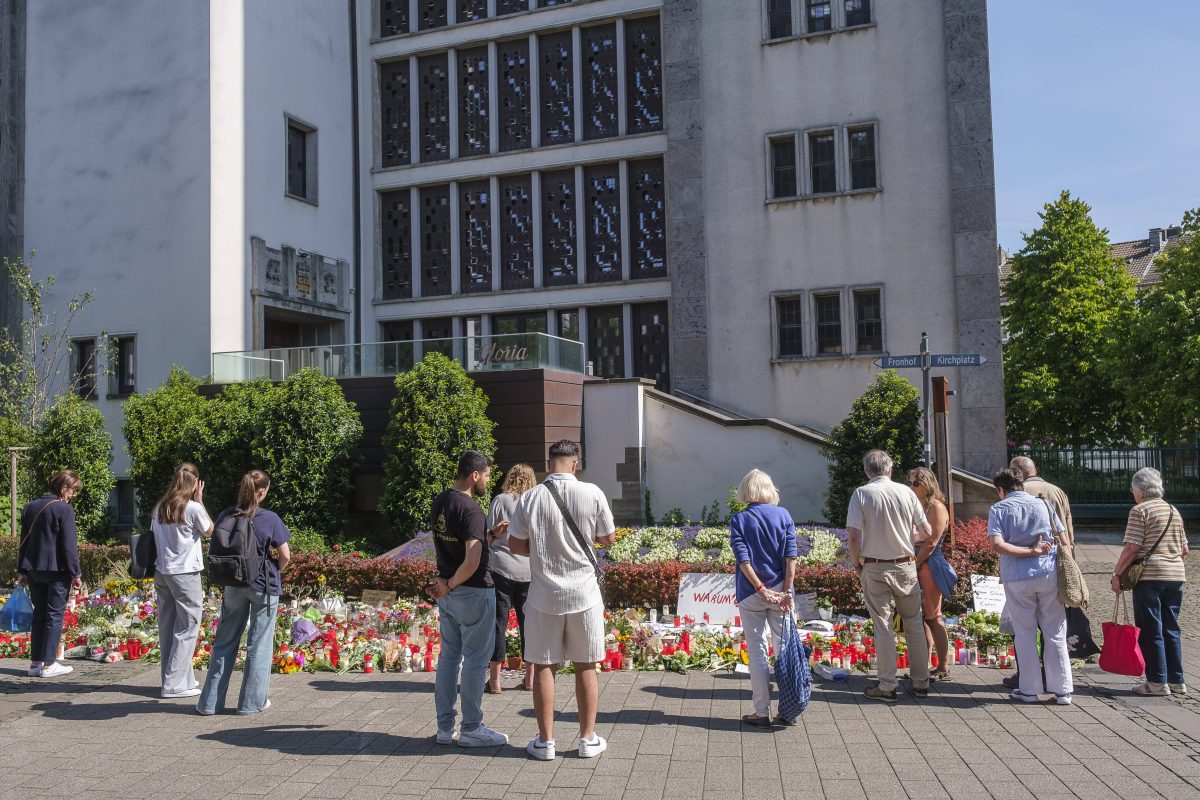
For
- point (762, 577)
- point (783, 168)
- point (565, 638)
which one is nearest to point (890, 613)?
point (762, 577)

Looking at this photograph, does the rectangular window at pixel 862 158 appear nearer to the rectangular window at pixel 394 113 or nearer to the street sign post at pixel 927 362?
the street sign post at pixel 927 362

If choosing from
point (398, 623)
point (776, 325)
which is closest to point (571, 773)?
point (398, 623)

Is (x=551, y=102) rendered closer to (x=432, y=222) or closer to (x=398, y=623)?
(x=432, y=222)

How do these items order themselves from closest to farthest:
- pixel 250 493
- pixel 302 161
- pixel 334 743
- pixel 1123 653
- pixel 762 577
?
pixel 334 743, pixel 762 577, pixel 250 493, pixel 1123 653, pixel 302 161

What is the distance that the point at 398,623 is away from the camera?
1077 cm

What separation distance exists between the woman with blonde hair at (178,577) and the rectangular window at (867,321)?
53.5 ft

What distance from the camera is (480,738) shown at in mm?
6613

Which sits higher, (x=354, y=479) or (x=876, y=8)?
(x=876, y=8)

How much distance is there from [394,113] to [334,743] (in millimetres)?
22277

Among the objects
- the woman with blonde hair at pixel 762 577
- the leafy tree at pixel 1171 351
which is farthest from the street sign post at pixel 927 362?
the leafy tree at pixel 1171 351

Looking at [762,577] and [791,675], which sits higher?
[762,577]

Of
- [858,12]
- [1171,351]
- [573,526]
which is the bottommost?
[573,526]

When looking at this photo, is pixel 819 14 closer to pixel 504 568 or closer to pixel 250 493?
pixel 504 568

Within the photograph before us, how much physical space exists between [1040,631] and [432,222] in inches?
825
